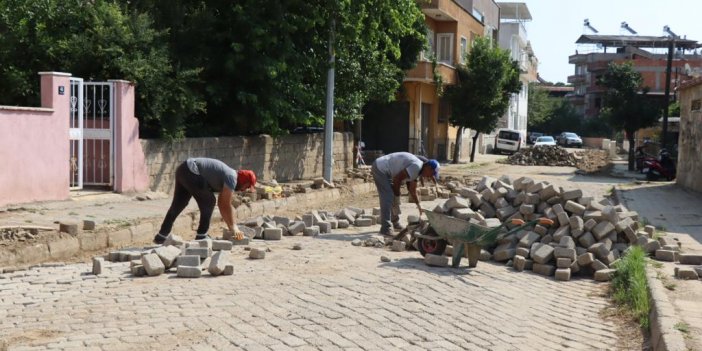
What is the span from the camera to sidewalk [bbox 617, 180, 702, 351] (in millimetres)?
6588

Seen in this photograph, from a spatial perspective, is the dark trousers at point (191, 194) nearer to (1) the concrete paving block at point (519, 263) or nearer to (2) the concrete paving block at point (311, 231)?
(2) the concrete paving block at point (311, 231)

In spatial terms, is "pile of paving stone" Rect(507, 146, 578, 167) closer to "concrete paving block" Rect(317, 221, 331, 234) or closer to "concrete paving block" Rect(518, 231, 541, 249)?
"concrete paving block" Rect(317, 221, 331, 234)

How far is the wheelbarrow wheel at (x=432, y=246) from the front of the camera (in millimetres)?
9711

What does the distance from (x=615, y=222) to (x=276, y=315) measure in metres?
5.58

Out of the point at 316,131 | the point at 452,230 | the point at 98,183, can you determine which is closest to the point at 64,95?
the point at 98,183

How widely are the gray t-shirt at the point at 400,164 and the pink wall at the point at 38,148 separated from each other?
540 centimetres

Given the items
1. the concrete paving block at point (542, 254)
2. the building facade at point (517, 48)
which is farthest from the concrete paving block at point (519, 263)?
the building facade at point (517, 48)

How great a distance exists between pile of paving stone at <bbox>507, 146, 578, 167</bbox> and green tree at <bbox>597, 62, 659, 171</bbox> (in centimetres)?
501

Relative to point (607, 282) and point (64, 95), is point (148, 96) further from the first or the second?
point (607, 282)

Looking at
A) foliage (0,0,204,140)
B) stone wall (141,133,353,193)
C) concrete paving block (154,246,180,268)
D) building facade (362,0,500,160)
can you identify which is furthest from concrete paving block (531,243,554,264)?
building facade (362,0,500,160)

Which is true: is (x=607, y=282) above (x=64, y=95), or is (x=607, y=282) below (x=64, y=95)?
below

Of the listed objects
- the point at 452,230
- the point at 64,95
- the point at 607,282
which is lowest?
the point at 607,282

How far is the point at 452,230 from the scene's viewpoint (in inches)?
357

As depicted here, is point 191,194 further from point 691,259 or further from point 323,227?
point 691,259
